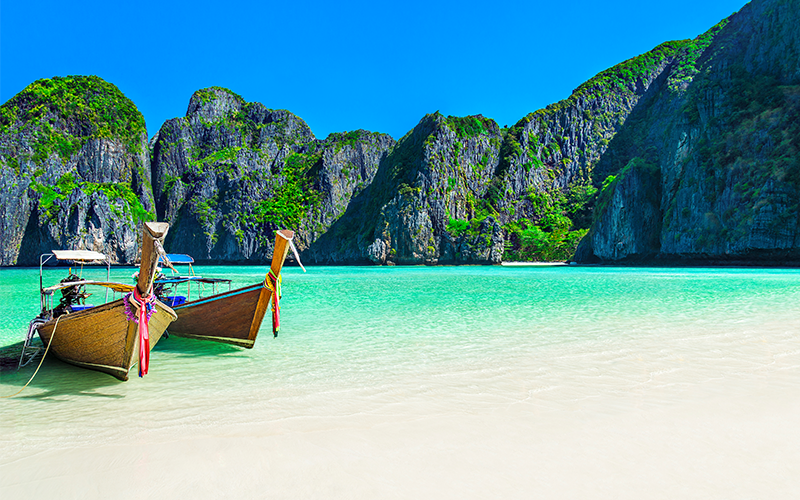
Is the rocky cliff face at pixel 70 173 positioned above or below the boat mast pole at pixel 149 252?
above

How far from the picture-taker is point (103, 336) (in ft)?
20.6

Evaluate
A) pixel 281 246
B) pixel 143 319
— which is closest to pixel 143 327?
pixel 143 319

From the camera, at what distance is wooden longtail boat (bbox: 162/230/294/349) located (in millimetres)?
8516

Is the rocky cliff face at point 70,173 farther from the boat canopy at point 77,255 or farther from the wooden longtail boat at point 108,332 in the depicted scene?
the wooden longtail boat at point 108,332

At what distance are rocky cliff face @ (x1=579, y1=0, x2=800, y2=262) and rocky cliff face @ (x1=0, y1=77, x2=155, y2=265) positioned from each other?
96.6 metres

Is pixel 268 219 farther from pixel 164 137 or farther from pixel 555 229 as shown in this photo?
pixel 555 229

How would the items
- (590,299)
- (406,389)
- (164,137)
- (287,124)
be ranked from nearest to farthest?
1. (406,389)
2. (590,299)
3. (164,137)
4. (287,124)

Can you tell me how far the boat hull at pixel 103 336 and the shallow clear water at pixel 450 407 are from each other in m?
0.27

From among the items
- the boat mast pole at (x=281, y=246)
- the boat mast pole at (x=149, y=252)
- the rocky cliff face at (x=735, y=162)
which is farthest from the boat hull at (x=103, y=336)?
the rocky cliff face at (x=735, y=162)

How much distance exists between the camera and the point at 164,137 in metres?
117

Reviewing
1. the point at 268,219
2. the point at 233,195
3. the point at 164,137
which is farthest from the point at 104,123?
the point at 268,219

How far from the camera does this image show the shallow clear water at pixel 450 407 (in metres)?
3.48

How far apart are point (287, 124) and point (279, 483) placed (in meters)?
143

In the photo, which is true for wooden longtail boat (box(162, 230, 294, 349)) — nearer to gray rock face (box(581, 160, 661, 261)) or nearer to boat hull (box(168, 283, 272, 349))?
boat hull (box(168, 283, 272, 349))
